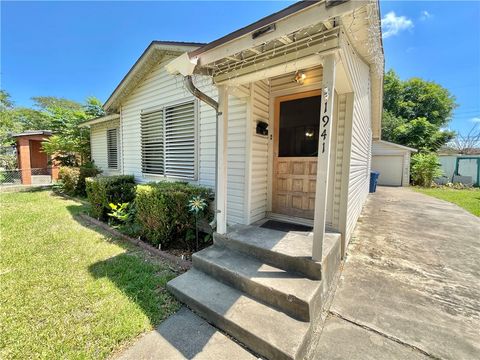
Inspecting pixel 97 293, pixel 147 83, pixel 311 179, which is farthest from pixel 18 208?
pixel 311 179

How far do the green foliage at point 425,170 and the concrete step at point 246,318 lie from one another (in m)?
16.7

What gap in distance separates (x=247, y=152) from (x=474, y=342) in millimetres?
3260

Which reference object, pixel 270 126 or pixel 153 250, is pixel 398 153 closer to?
pixel 270 126

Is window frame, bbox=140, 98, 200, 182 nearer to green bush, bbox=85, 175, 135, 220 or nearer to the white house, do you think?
the white house

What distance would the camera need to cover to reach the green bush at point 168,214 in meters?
3.77

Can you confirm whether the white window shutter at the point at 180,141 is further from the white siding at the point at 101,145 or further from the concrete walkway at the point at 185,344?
the white siding at the point at 101,145

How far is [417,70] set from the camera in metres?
23.8

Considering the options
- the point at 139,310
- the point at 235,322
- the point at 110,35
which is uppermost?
the point at 110,35

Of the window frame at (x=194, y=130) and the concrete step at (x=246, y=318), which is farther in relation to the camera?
the window frame at (x=194, y=130)

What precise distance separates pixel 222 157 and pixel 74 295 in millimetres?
2570

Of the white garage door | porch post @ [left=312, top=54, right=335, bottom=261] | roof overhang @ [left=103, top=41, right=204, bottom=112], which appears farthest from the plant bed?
the white garage door

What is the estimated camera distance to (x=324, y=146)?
2.19 meters

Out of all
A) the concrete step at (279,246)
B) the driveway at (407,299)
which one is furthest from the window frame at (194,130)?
the driveway at (407,299)

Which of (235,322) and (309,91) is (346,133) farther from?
(235,322)
